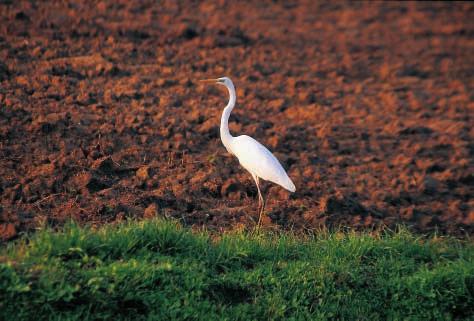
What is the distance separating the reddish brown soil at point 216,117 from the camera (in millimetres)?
8070

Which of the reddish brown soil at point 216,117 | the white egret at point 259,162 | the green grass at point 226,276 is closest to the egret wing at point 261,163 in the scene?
the white egret at point 259,162

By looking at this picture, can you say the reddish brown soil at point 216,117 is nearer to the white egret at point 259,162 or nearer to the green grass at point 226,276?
the white egret at point 259,162

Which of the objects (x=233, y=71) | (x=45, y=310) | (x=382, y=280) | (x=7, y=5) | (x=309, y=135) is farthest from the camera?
(x=7, y=5)

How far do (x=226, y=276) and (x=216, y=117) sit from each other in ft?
14.3

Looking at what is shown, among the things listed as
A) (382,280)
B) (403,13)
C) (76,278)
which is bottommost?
(382,280)

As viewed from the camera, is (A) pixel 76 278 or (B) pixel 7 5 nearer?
(A) pixel 76 278

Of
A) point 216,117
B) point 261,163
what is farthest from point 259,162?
point 216,117

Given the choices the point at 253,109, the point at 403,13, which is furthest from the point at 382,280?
the point at 403,13

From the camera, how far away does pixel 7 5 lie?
1370cm

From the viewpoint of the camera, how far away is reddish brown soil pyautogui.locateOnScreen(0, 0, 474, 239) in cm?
807

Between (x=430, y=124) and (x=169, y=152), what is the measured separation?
4.86 metres

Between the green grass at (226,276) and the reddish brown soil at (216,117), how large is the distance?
32.0 inches

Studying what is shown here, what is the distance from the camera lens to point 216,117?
10.4 m

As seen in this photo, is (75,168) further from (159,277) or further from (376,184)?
(376,184)
